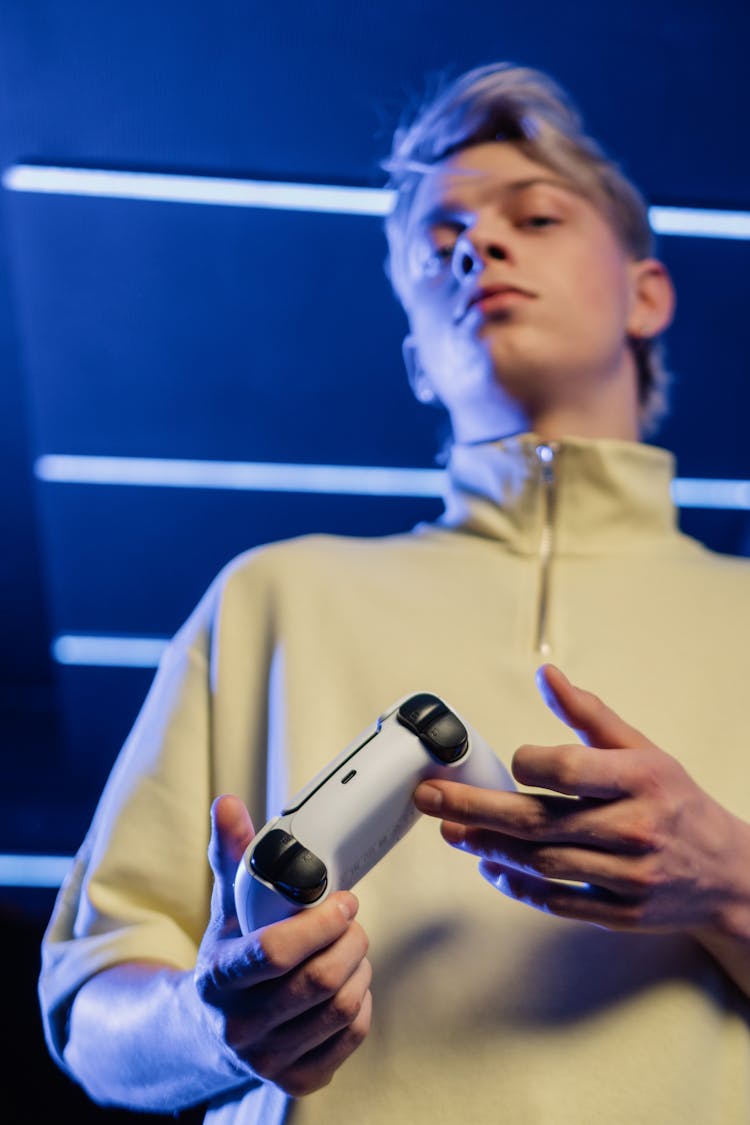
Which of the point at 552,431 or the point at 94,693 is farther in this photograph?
the point at 94,693

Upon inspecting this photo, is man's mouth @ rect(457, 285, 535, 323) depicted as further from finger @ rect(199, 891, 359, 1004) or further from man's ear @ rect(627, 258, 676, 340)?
finger @ rect(199, 891, 359, 1004)

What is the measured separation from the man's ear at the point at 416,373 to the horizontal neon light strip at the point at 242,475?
0.68 ft

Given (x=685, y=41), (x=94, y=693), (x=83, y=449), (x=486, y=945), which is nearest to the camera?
(x=486, y=945)

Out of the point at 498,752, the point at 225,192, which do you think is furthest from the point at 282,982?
the point at 225,192

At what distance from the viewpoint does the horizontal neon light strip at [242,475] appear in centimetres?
157

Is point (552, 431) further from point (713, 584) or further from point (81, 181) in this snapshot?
point (81, 181)

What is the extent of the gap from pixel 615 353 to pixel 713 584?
0.84 ft

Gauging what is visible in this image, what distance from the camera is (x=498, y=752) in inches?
32.0

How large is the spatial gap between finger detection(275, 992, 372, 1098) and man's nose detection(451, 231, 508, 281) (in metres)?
0.70

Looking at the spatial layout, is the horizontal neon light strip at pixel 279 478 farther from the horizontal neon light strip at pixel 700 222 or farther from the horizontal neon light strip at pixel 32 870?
the horizontal neon light strip at pixel 32 870

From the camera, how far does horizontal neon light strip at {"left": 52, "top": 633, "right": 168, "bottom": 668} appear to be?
176cm

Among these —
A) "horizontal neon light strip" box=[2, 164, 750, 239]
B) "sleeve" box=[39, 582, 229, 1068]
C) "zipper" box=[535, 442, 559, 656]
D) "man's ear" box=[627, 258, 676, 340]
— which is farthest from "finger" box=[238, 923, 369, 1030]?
"horizontal neon light strip" box=[2, 164, 750, 239]

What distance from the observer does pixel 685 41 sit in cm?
129

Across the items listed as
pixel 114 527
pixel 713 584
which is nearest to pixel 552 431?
pixel 713 584
